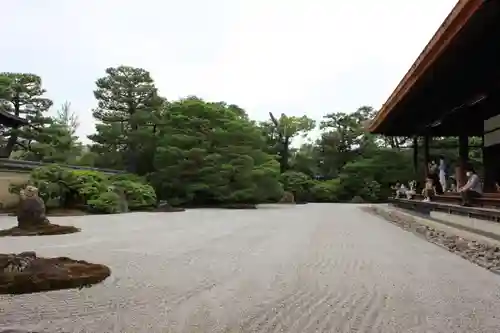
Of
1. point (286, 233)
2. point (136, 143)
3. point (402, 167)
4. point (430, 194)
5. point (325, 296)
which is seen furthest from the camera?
point (402, 167)

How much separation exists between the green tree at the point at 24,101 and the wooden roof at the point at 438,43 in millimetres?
25155

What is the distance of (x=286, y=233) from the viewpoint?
11828mm

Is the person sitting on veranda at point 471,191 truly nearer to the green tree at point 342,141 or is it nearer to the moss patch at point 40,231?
the moss patch at point 40,231

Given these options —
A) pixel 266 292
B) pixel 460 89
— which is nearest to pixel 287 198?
pixel 460 89

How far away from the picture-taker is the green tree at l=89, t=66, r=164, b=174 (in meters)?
31.4

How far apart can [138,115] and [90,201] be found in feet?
41.4

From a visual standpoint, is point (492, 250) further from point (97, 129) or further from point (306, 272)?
point (97, 129)

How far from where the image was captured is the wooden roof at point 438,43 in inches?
260

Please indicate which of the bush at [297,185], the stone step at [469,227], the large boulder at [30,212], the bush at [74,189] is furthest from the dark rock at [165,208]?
the bush at [297,185]

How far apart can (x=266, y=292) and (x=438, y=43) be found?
5.17 metres

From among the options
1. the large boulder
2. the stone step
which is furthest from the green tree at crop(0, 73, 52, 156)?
the stone step

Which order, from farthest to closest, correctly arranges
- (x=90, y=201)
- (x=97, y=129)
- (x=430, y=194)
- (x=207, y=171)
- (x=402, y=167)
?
(x=402, y=167), (x=97, y=129), (x=207, y=171), (x=90, y=201), (x=430, y=194)

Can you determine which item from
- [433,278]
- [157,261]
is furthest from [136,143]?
[433,278]

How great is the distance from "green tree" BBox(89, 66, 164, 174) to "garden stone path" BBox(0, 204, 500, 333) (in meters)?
22.3
